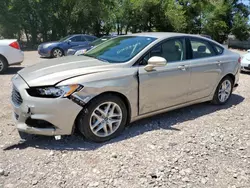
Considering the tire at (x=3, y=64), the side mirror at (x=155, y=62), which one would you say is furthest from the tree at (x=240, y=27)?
the side mirror at (x=155, y=62)

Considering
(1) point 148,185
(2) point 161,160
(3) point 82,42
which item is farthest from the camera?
(3) point 82,42

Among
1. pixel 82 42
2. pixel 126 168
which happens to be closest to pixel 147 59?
pixel 126 168

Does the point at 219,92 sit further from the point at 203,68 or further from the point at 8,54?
the point at 8,54

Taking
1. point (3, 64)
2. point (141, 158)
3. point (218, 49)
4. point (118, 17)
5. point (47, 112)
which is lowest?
point (141, 158)

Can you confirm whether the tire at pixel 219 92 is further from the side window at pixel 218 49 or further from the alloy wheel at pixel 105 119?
the alloy wheel at pixel 105 119

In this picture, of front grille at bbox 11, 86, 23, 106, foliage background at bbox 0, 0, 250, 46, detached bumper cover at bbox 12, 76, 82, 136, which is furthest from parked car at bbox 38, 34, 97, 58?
detached bumper cover at bbox 12, 76, 82, 136

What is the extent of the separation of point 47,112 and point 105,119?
31.2 inches

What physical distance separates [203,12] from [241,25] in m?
4.39

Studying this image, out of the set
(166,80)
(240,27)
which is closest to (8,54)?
(166,80)

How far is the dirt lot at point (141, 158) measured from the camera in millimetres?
2525

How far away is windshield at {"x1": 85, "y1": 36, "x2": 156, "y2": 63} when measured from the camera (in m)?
3.54

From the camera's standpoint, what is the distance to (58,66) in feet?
11.0

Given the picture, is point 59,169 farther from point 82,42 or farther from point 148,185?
point 82,42

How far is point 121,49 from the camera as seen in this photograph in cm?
377
